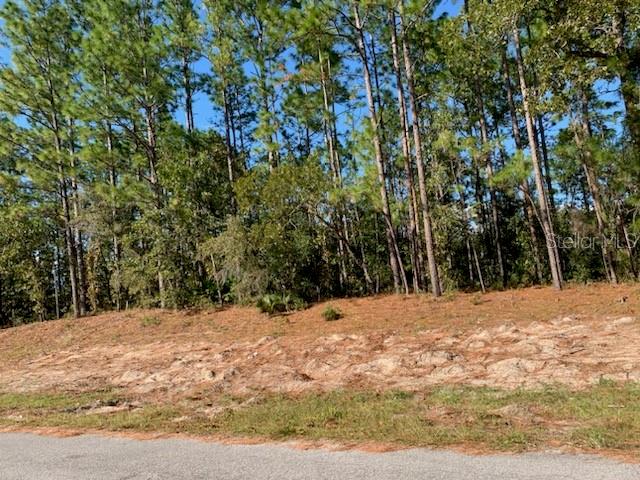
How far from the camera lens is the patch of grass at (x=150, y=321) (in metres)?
19.3

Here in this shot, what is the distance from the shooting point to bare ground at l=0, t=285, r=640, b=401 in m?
8.66

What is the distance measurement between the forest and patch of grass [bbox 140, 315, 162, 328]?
1.40 m

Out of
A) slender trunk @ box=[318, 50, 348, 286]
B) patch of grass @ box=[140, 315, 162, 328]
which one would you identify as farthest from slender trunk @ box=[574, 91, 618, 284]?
patch of grass @ box=[140, 315, 162, 328]

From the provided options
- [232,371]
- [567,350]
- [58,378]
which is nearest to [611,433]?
[567,350]

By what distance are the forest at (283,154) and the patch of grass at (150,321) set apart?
140cm

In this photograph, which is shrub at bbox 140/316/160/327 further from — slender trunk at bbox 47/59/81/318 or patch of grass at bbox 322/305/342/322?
patch of grass at bbox 322/305/342/322

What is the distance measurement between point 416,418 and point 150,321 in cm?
1551

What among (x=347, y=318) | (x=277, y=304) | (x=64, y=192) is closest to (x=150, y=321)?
(x=277, y=304)

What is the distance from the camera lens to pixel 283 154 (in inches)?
1064

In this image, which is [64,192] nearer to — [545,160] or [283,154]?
[283,154]

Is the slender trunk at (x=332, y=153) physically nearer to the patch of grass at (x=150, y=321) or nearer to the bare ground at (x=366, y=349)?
the bare ground at (x=366, y=349)

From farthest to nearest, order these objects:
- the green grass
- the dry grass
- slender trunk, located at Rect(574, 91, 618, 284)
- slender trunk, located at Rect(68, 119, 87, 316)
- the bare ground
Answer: slender trunk, located at Rect(68, 119, 87, 316), slender trunk, located at Rect(574, 91, 618, 284), the dry grass, the bare ground, the green grass

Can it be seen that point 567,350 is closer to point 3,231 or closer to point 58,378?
point 58,378

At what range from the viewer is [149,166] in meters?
23.2
